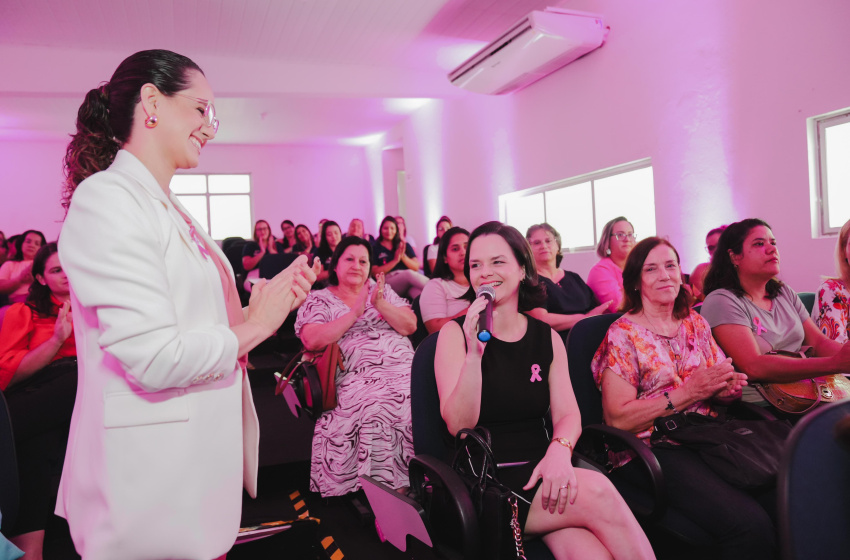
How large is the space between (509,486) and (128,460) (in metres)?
1.07

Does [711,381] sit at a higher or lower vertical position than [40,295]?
lower

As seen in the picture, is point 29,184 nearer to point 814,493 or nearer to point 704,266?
point 704,266

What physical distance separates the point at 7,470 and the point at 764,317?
2838 millimetres

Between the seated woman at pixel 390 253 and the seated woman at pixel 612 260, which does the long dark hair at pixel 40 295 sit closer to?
the seated woman at pixel 612 260

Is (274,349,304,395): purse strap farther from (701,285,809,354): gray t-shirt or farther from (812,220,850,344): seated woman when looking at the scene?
(812,220,850,344): seated woman

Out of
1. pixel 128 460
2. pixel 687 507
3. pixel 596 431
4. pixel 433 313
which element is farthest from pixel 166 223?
pixel 433 313

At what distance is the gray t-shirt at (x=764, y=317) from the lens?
2.56 m

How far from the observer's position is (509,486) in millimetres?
1677

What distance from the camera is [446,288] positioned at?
11.8ft

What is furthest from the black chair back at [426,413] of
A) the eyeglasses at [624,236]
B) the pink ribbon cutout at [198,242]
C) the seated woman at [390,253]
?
the seated woman at [390,253]

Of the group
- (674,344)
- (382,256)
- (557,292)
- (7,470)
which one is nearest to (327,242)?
(382,256)

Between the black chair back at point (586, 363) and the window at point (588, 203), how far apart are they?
3.62m

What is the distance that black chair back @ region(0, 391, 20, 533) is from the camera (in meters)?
1.62

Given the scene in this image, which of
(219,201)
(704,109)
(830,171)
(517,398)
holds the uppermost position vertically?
(219,201)
